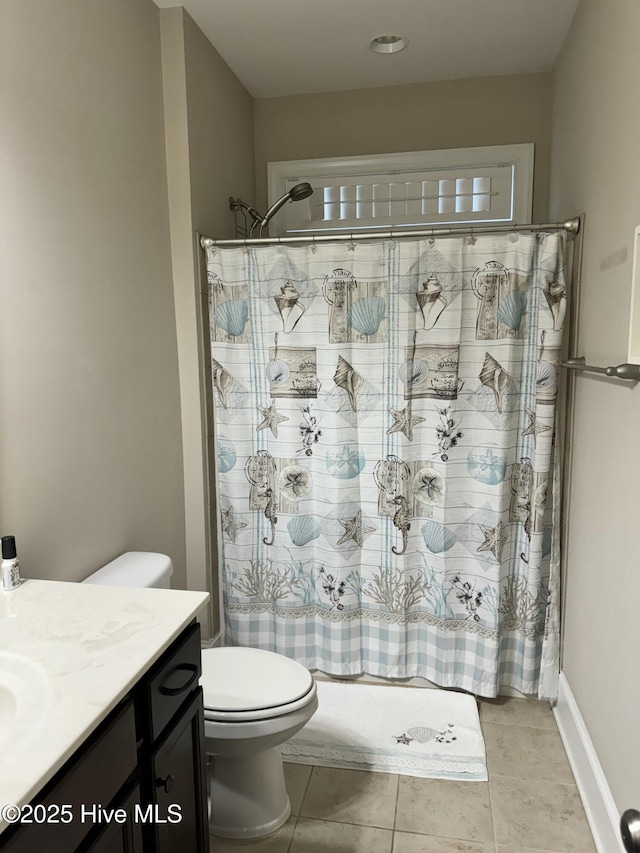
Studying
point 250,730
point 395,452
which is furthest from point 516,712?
point 250,730

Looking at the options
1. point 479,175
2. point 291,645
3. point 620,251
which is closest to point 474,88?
point 479,175

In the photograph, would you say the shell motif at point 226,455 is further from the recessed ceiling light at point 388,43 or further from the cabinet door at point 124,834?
the recessed ceiling light at point 388,43

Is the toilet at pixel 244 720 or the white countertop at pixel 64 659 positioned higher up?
the white countertop at pixel 64 659

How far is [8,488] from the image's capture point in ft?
4.92

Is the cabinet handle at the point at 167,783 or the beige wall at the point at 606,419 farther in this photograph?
the beige wall at the point at 606,419

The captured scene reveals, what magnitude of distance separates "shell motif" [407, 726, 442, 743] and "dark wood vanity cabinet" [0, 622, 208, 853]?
3.13ft

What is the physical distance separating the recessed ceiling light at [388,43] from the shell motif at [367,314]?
1099mm

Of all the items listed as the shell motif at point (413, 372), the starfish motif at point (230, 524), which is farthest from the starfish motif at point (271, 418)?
the shell motif at point (413, 372)

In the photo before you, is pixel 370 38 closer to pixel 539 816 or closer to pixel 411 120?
pixel 411 120

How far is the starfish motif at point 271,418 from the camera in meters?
2.40

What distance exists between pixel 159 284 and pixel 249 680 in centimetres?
138

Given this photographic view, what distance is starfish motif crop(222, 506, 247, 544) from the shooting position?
8.23ft

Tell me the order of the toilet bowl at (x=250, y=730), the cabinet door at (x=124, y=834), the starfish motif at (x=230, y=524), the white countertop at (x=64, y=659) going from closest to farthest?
the white countertop at (x=64, y=659), the cabinet door at (x=124, y=834), the toilet bowl at (x=250, y=730), the starfish motif at (x=230, y=524)

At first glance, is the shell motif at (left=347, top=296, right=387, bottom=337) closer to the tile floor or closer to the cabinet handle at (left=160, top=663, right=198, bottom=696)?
the cabinet handle at (left=160, top=663, right=198, bottom=696)
